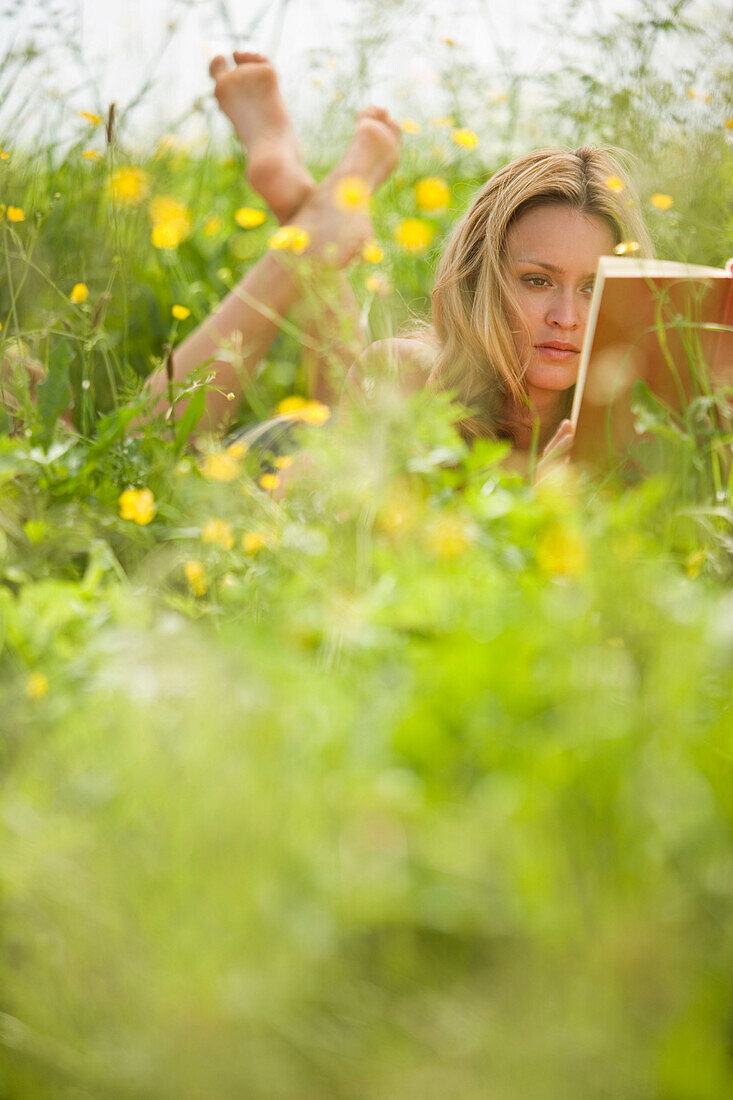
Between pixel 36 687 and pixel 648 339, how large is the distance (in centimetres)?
66

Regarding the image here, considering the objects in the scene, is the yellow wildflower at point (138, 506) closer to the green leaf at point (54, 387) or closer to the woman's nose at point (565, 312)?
the green leaf at point (54, 387)

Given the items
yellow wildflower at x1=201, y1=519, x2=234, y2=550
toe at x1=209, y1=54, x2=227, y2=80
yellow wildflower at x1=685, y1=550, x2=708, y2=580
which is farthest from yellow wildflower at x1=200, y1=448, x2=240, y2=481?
toe at x1=209, y1=54, x2=227, y2=80

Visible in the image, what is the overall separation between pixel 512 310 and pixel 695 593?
0.84m

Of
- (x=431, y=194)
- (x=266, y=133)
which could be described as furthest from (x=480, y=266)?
(x=431, y=194)

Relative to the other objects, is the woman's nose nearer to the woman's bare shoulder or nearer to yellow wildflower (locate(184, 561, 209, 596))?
the woman's bare shoulder

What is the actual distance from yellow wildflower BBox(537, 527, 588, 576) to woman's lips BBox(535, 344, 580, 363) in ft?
2.43

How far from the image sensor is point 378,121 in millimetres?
1626

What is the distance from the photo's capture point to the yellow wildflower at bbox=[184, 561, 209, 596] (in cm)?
77

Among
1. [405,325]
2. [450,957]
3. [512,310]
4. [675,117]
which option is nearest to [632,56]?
[675,117]

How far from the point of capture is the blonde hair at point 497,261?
1.36 metres

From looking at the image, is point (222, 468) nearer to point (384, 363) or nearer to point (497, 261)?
point (384, 363)

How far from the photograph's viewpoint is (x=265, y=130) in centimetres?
158

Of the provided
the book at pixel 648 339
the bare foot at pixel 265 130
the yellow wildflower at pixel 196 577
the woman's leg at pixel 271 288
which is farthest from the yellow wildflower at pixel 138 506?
the bare foot at pixel 265 130

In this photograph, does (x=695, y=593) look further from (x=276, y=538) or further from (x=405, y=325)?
(x=405, y=325)
